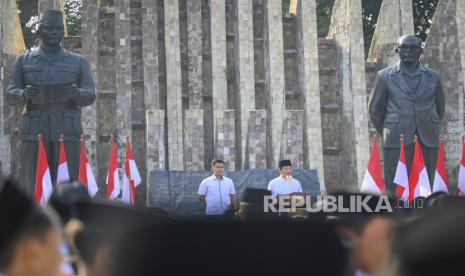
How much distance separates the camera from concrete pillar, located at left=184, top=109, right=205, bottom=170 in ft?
103

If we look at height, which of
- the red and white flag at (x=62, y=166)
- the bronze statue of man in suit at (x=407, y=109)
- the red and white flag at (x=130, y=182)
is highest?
the bronze statue of man in suit at (x=407, y=109)

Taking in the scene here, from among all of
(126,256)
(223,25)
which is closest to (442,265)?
(126,256)

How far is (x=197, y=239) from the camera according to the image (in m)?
3.24

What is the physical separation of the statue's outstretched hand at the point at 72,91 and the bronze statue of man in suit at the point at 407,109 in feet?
17.7

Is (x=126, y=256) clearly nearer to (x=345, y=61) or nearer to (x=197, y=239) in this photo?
(x=197, y=239)

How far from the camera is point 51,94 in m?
18.9

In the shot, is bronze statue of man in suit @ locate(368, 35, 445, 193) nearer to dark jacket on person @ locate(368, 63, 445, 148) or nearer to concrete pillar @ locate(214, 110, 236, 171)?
dark jacket on person @ locate(368, 63, 445, 148)

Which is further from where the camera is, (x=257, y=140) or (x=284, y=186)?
(x=257, y=140)

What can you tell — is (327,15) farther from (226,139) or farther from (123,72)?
(226,139)

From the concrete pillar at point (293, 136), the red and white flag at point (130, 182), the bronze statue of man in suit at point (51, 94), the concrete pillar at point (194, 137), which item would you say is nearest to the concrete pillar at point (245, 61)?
the concrete pillar at point (194, 137)

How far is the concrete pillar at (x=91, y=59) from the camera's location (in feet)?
106

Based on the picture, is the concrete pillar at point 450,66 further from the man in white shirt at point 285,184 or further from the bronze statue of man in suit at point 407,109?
the man in white shirt at point 285,184

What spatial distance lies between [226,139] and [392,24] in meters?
5.83

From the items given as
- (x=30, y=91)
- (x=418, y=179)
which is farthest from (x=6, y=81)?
(x=418, y=179)
